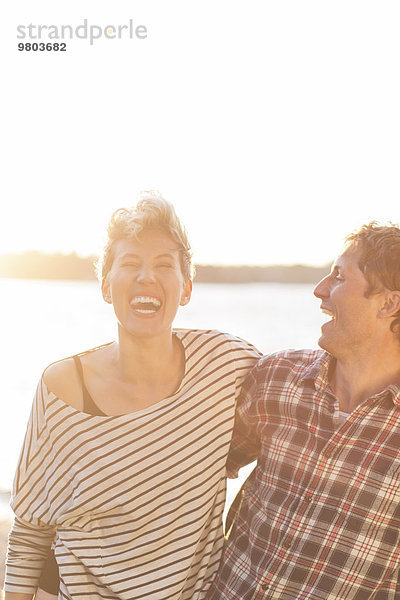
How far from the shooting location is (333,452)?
8.13 feet

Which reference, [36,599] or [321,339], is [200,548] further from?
[321,339]

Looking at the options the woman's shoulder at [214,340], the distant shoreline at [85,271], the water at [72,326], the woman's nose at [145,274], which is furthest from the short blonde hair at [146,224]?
the distant shoreline at [85,271]

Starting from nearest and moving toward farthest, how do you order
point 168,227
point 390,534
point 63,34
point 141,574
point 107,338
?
point 390,534
point 141,574
point 168,227
point 63,34
point 107,338

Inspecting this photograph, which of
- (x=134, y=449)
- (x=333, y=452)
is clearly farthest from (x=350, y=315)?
(x=134, y=449)

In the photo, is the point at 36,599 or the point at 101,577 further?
the point at 36,599

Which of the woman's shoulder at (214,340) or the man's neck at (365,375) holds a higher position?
the woman's shoulder at (214,340)

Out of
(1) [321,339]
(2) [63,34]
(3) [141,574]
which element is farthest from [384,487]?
(2) [63,34]

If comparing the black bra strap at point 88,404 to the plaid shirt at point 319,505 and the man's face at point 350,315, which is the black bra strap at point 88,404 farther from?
the man's face at point 350,315

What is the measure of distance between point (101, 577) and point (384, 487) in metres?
0.96

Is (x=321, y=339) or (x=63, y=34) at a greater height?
(x=63, y=34)

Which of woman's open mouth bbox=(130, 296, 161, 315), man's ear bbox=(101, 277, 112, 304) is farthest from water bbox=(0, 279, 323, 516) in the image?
woman's open mouth bbox=(130, 296, 161, 315)

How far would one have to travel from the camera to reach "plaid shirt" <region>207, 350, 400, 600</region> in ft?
7.91

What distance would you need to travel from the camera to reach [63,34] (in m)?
5.47

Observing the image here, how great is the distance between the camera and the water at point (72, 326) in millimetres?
10781
